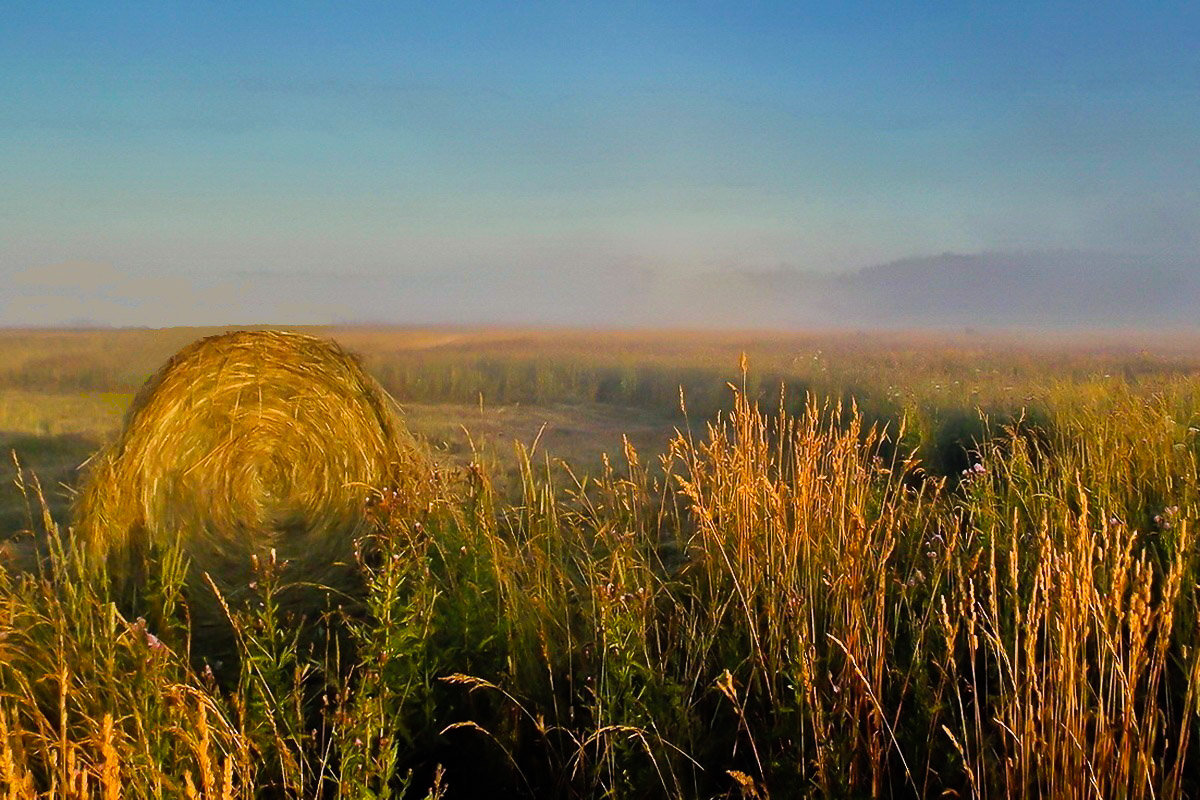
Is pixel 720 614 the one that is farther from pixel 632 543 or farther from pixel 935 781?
pixel 935 781

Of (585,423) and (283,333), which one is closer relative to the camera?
(283,333)

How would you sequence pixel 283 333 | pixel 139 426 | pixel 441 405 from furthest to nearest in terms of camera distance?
pixel 441 405 → pixel 283 333 → pixel 139 426

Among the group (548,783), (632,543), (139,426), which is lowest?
(548,783)

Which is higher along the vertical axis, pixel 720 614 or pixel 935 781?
pixel 720 614

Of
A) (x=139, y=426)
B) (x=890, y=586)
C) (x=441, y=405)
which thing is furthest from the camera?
(x=441, y=405)

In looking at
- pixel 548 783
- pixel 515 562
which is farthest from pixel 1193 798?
pixel 515 562

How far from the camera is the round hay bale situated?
17.0ft

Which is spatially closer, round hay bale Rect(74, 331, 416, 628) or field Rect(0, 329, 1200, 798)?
field Rect(0, 329, 1200, 798)

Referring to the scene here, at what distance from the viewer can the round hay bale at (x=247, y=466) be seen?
17.0ft

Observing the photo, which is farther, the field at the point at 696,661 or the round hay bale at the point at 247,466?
the round hay bale at the point at 247,466

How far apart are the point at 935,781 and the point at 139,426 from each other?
3814 mm

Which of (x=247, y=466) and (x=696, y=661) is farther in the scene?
(x=247, y=466)

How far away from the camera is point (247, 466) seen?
5.73 meters

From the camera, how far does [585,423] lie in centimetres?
1215
